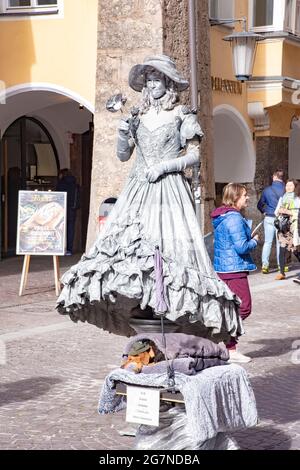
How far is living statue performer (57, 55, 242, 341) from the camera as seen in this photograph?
592cm

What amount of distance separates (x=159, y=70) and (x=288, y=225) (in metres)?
11.1

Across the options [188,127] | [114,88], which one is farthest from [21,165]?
[188,127]

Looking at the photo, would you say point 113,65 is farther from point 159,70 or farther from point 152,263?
point 152,263

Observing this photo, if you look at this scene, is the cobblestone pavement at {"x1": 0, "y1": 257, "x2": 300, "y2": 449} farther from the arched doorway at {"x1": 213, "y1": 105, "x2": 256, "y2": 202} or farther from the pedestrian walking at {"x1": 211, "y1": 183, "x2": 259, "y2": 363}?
the arched doorway at {"x1": 213, "y1": 105, "x2": 256, "y2": 202}

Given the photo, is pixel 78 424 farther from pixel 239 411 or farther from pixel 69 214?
pixel 69 214

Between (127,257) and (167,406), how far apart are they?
0.86 meters

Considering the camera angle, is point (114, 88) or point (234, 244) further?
point (114, 88)

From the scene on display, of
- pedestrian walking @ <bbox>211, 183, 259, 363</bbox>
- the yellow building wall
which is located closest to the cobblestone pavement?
pedestrian walking @ <bbox>211, 183, 259, 363</bbox>

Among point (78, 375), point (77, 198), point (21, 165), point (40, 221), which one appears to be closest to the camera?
point (78, 375)

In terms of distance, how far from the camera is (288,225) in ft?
56.7

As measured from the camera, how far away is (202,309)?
237 inches

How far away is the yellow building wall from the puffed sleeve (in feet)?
35.9

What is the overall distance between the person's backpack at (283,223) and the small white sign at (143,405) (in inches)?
458

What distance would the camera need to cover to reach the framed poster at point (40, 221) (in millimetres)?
14930
